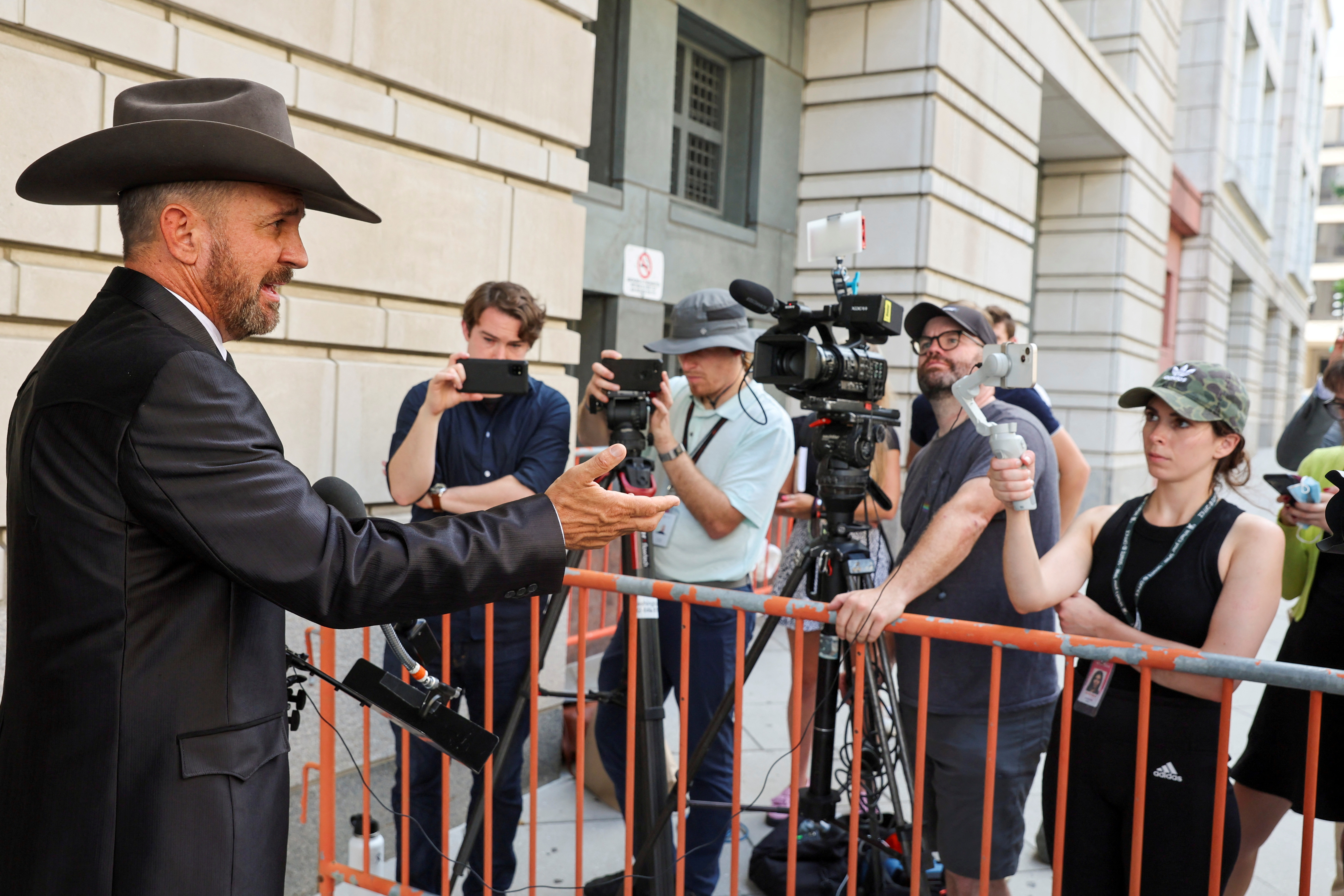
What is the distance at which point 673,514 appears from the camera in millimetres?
3750

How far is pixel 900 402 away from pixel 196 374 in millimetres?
7776

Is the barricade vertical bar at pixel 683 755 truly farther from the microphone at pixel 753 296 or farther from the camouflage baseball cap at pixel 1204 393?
the camouflage baseball cap at pixel 1204 393

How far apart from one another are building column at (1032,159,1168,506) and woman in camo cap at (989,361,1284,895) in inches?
441

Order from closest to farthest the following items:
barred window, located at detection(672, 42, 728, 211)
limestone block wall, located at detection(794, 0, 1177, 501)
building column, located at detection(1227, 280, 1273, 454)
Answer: barred window, located at detection(672, 42, 728, 211)
limestone block wall, located at detection(794, 0, 1177, 501)
building column, located at detection(1227, 280, 1273, 454)

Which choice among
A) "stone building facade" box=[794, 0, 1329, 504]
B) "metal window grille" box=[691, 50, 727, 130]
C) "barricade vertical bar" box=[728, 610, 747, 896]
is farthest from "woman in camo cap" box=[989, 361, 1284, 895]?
"stone building facade" box=[794, 0, 1329, 504]

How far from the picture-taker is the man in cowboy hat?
1540mm

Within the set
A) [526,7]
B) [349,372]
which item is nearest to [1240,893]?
[349,372]

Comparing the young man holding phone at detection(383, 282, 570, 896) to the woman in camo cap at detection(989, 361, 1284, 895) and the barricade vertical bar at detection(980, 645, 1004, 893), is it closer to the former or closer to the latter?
the barricade vertical bar at detection(980, 645, 1004, 893)

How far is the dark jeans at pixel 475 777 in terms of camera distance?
348cm

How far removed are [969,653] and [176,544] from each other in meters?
2.23

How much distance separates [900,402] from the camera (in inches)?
348

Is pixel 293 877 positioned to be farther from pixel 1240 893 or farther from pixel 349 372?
pixel 1240 893

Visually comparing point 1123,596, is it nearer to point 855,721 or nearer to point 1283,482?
point 855,721

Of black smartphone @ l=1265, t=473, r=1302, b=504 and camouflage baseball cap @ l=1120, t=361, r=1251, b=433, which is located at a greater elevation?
camouflage baseball cap @ l=1120, t=361, r=1251, b=433
